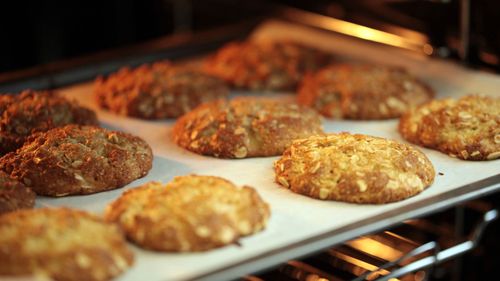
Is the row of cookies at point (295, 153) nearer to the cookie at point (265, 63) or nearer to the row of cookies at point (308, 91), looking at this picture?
the row of cookies at point (308, 91)

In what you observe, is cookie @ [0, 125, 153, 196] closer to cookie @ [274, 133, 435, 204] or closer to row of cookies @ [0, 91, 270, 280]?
row of cookies @ [0, 91, 270, 280]

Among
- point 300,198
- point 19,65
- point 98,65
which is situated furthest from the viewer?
point 19,65

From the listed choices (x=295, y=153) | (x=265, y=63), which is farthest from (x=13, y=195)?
(x=265, y=63)

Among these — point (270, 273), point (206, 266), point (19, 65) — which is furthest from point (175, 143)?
point (19, 65)

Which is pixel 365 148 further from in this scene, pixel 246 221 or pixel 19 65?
pixel 19 65

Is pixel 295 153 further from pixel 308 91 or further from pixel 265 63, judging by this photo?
pixel 265 63

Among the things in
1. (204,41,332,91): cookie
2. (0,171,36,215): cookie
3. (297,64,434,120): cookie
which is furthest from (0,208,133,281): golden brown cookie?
(204,41,332,91): cookie

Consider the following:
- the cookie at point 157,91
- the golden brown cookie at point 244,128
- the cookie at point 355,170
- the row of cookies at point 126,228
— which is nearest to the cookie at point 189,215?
the row of cookies at point 126,228
